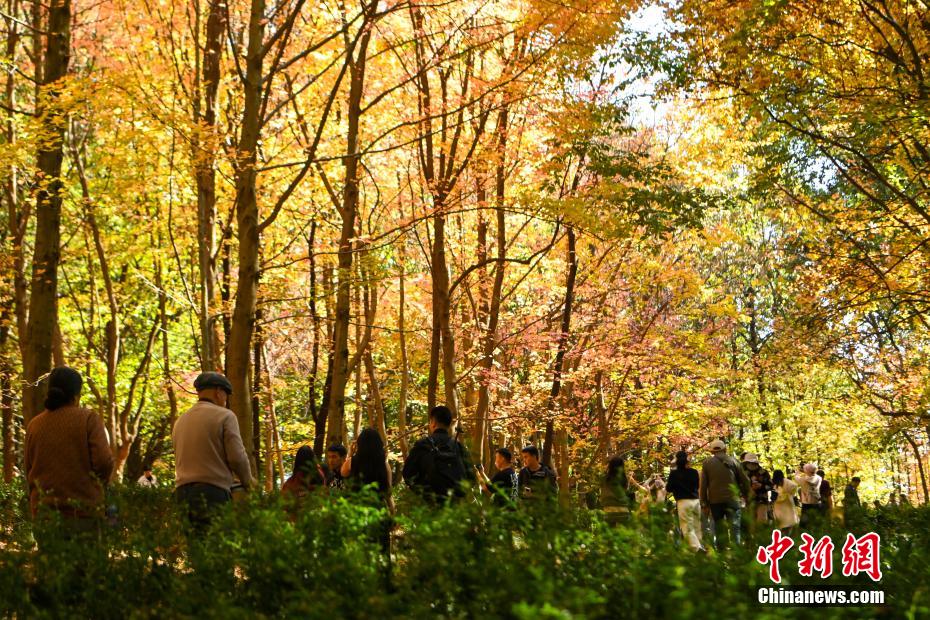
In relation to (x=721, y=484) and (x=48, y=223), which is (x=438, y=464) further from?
(x=48, y=223)

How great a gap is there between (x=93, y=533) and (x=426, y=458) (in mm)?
2912

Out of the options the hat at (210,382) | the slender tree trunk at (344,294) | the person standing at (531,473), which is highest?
the slender tree trunk at (344,294)

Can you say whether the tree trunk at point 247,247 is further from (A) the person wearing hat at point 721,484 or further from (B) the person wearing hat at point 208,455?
(A) the person wearing hat at point 721,484

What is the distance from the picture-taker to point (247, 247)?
9.79m

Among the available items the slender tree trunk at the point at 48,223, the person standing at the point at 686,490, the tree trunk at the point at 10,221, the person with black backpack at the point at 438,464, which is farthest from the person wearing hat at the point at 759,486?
the tree trunk at the point at 10,221

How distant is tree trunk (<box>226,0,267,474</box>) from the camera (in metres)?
9.61

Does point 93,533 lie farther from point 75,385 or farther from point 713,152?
point 713,152

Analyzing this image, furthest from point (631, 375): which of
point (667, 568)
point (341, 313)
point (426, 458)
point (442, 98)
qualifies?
point (667, 568)

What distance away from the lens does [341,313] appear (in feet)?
41.1

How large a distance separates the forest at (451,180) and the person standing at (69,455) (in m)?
1.28

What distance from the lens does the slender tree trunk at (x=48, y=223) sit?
9898 millimetres

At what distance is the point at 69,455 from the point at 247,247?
3955mm

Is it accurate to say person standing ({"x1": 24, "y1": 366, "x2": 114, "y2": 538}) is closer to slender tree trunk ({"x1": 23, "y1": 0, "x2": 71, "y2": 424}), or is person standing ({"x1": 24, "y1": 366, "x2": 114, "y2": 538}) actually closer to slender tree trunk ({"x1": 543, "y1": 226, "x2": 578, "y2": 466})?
slender tree trunk ({"x1": 23, "y1": 0, "x2": 71, "y2": 424})

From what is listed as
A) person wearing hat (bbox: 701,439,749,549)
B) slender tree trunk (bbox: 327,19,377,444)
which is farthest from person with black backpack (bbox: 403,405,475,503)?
person wearing hat (bbox: 701,439,749,549)
